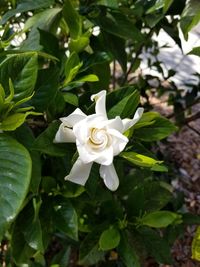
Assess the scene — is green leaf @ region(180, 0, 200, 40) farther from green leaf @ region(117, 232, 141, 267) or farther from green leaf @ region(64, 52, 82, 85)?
green leaf @ region(117, 232, 141, 267)

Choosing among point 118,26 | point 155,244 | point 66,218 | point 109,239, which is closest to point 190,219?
point 155,244

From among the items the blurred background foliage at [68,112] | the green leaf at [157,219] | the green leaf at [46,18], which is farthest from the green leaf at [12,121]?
the green leaf at [157,219]

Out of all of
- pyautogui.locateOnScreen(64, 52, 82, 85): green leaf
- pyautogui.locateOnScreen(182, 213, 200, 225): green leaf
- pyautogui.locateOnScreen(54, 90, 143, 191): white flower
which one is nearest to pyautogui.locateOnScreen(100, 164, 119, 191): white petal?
pyautogui.locateOnScreen(54, 90, 143, 191): white flower

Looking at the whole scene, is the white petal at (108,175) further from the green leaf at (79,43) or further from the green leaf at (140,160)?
the green leaf at (79,43)

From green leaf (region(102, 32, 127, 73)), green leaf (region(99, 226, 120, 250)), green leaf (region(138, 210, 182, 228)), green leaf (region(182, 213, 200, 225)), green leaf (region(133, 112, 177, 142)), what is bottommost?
green leaf (region(182, 213, 200, 225))

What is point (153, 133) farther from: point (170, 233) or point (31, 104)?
point (170, 233)

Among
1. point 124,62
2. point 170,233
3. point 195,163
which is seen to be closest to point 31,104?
point 124,62
